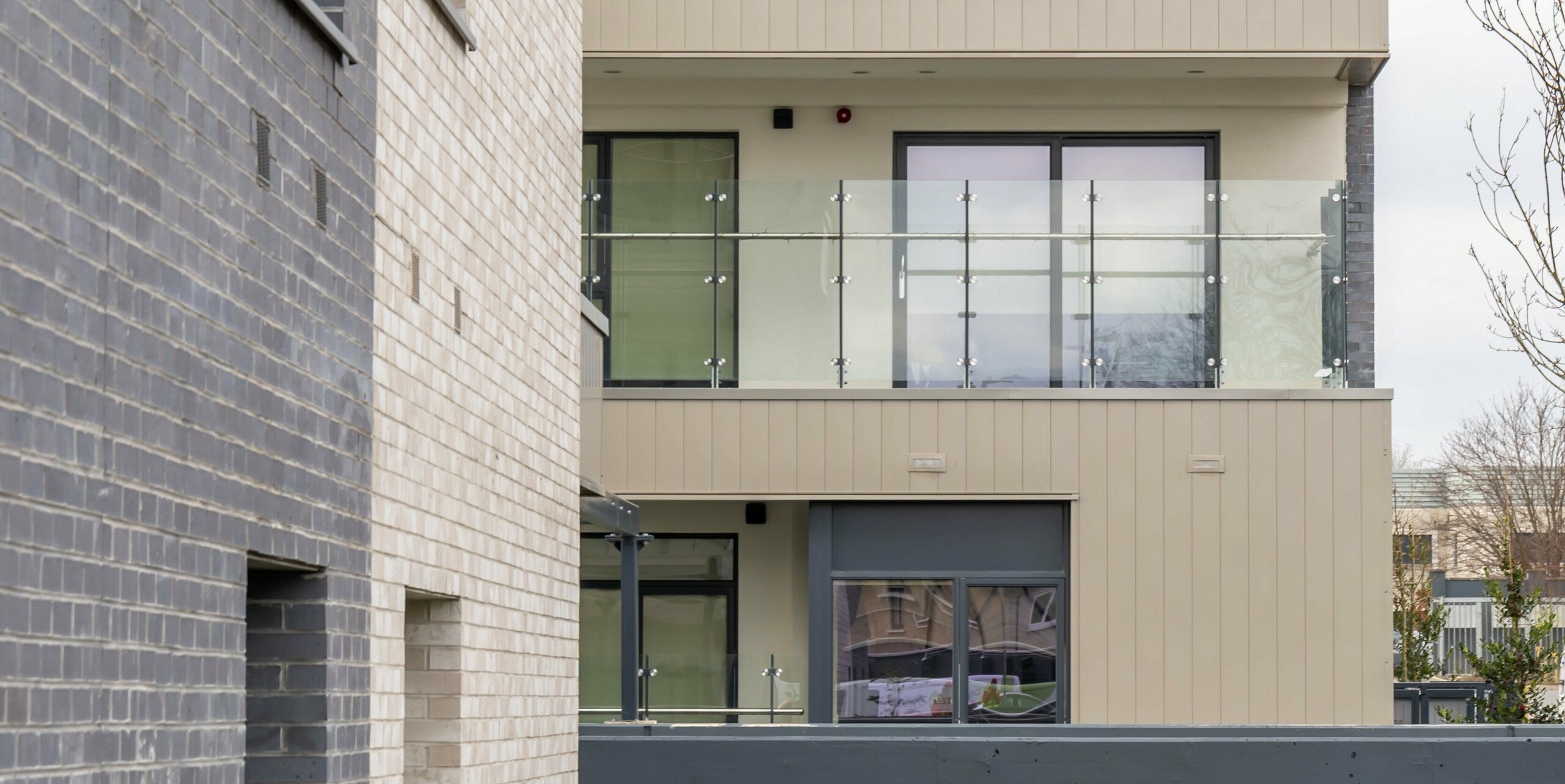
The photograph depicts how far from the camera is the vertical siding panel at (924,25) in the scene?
15.6 metres

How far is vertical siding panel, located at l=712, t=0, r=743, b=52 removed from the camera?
15.5m

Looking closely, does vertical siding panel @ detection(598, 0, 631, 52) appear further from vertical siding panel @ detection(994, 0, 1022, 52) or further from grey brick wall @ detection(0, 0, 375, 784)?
grey brick wall @ detection(0, 0, 375, 784)

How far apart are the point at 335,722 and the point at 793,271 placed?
980cm

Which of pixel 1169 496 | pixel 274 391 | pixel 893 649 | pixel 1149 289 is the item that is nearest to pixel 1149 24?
pixel 1149 289

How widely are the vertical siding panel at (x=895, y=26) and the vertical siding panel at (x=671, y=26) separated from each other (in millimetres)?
1606

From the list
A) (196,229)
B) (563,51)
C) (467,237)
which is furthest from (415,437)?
(563,51)

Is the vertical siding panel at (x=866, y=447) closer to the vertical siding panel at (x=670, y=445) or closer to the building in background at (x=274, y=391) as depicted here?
the vertical siding panel at (x=670, y=445)

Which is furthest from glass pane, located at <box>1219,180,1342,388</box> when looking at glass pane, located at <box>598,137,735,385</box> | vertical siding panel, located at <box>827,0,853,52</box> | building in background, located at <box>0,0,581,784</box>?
building in background, located at <box>0,0,581,784</box>

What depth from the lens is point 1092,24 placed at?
15.6 meters

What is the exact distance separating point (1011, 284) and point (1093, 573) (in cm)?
236

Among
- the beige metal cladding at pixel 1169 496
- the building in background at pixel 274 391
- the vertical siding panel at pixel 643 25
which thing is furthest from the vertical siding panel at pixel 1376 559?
the building in background at pixel 274 391

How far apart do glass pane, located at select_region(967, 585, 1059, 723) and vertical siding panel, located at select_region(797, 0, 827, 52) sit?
4516mm

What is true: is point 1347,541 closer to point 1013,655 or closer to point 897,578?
point 1013,655

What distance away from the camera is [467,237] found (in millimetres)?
7438
